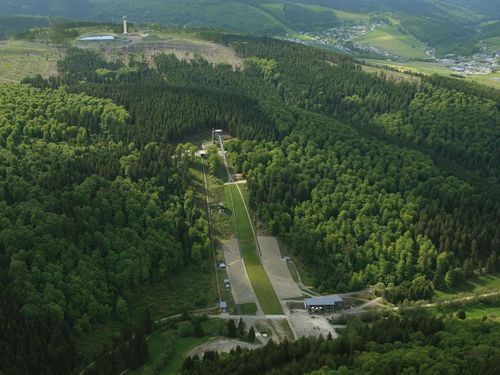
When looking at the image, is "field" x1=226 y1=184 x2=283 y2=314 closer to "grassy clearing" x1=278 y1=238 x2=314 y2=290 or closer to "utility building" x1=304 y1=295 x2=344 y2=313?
"utility building" x1=304 y1=295 x2=344 y2=313

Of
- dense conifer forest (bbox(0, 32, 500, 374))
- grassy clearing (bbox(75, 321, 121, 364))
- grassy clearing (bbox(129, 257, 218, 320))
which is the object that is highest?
dense conifer forest (bbox(0, 32, 500, 374))

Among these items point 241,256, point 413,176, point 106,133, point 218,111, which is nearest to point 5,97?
point 106,133

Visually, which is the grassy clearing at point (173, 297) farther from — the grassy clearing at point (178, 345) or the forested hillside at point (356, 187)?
the forested hillside at point (356, 187)

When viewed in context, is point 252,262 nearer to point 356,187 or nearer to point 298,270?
point 298,270

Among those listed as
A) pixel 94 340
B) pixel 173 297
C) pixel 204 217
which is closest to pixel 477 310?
pixel 173 297

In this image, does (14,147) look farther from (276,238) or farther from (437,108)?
(437,108)

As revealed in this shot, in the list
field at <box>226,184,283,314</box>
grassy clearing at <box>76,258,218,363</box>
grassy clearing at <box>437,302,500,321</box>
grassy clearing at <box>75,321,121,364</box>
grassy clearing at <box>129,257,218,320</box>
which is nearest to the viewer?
grassy clearing at <box>75,321,121,364</box>

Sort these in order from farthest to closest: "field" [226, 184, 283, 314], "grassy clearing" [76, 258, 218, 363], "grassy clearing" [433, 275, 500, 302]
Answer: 1. "grassy clearing" [433, 275, 500, 302]
2. "field" [226, 184, 283, 314]
3. "grassy clearing" [76, 258, 218, 363]

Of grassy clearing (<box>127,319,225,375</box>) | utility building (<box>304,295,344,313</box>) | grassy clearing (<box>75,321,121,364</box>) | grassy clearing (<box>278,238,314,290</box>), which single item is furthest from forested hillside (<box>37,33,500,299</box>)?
grassy clearing (<box>75,321,121,364</box>)
